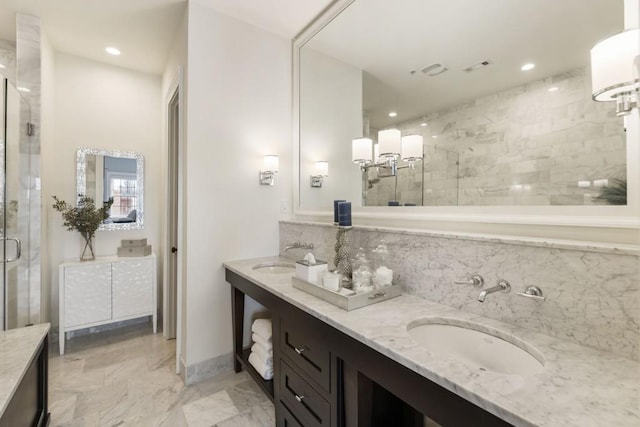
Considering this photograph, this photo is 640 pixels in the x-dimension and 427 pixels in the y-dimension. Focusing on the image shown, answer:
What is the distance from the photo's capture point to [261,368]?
5.90ft

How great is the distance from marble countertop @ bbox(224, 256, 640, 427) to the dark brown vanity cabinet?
0.13ft

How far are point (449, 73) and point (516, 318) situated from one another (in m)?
1.19

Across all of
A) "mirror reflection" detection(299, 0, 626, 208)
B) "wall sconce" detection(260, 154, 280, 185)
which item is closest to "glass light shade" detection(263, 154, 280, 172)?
"wall sconce" detection(260, 154, 280, 185)

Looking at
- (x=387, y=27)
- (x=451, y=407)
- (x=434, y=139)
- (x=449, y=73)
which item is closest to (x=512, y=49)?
(x=449, y=73)

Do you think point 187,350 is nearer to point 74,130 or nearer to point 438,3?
point 74,130

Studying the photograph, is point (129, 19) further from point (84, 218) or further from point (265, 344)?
point (265, 344)

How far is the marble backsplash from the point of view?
0.86 m

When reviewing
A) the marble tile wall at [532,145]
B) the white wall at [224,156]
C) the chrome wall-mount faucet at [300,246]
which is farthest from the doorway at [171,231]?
the marble tile wall at [532,145]

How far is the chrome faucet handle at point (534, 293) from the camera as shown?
1006 mm

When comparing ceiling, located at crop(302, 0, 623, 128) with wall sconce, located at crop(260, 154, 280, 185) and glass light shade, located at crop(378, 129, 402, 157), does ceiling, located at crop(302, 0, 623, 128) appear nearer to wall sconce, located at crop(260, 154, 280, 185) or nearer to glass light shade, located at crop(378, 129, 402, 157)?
glass light shade, located at crop(378, 129, 402, 157)

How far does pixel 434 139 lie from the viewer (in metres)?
1.49

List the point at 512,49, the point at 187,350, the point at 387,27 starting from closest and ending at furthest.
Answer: the point at 512,49 < the point at 387,27 < the point at 187,350

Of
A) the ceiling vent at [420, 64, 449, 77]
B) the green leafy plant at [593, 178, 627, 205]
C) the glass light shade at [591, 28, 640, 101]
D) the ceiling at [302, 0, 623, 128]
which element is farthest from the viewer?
the ceiling vent at [420, 64, 449, 77]

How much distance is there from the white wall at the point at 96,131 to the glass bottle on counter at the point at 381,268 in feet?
8.68
